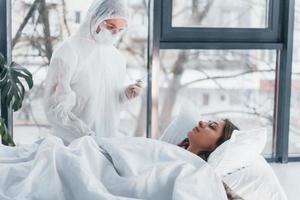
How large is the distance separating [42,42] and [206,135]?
129cm

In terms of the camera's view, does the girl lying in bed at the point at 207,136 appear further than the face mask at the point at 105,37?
No

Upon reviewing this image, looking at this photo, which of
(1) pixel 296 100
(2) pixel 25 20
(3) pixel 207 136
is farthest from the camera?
(1) pixel 296 100

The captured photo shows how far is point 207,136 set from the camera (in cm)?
243

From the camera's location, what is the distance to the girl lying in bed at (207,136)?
2.42m

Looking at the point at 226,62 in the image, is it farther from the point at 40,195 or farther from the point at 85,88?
the point at 40,195

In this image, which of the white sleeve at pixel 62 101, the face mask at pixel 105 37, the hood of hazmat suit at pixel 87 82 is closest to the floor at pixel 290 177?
the hood of hazmat suit at pixel 87 82

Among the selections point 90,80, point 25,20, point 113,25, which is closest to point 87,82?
point 90,80

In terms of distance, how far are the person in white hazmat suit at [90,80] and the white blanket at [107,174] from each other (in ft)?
2.50

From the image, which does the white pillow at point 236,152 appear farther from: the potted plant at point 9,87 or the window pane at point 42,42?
the potted plant at point 9,87

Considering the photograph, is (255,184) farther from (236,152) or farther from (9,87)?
(9,87)

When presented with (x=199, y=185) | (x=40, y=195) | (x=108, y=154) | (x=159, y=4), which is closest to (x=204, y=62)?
(x=159, y=4)

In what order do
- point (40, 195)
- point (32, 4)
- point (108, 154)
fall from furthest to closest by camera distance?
point (32, 4)
point (108, 154)
point (40, 195)

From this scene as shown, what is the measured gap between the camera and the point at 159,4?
325 cm

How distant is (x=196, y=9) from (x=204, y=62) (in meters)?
0.34
